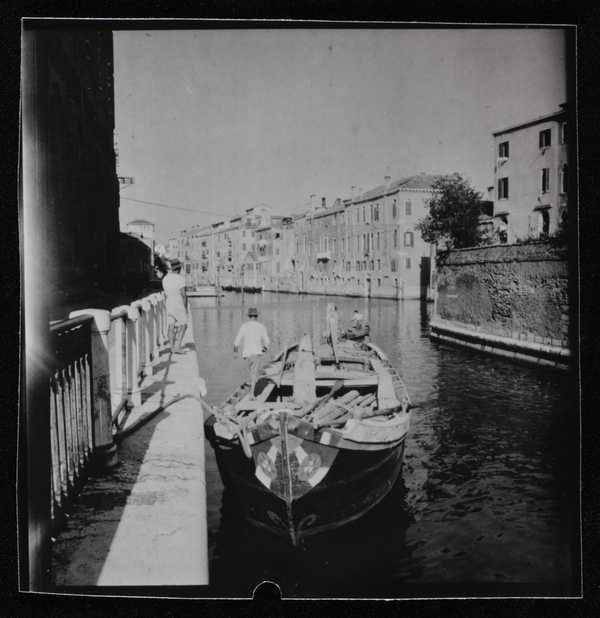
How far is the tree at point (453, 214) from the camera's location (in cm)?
409

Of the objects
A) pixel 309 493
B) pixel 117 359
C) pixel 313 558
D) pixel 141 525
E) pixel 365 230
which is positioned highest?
pixel 365 230

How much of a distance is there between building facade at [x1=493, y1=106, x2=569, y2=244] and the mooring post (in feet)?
8.08

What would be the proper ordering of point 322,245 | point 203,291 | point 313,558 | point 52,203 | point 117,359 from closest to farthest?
1. point 52,203
2. point 117,359
3. point 313,558
4. point 203,291
5. point 322,245

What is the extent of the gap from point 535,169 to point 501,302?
20.0 feet

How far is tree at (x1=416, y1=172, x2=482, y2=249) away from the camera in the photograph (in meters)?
4.09

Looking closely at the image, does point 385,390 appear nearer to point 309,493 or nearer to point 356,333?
point 309,493

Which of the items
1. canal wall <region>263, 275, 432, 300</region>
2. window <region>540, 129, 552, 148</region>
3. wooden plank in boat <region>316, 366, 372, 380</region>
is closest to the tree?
window <region>540, 129, 552, 148</region>

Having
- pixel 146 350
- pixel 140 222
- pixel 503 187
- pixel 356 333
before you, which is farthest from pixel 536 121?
pixel 356 333

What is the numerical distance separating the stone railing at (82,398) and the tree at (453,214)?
249 cm

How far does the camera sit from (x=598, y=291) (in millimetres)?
3125

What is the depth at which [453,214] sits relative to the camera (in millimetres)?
5840

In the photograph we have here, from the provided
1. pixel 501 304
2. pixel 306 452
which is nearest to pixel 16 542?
pixel 306 452

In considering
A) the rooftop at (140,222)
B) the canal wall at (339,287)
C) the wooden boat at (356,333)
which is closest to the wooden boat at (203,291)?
the canal wall at (339,287)

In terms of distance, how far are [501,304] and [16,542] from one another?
8.45m
